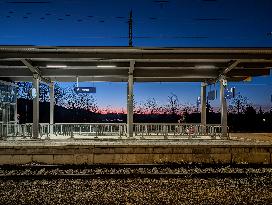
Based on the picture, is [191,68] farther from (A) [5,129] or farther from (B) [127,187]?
(A) [5,129]

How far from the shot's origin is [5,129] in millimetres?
15781

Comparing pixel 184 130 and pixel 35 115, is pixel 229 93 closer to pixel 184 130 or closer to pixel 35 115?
pixel 184 130

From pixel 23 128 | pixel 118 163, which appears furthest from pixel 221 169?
pixel 23 128

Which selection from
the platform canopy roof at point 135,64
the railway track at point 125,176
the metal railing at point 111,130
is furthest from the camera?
the metal railing at point 111,130

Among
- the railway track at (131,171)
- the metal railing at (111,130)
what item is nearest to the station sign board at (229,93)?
the metal railing at (111,130)

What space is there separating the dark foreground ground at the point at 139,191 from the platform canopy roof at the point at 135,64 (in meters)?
5.83

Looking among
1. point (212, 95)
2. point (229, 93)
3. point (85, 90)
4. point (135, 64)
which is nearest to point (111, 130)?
point (85, 90)

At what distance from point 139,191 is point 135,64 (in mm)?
8473

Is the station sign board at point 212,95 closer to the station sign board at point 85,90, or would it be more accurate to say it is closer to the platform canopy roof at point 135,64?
the platform canopy roof at point 135,64

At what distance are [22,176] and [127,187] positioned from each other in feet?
10.6

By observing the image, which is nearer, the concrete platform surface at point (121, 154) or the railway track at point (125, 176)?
the railway track at point (125, 176)

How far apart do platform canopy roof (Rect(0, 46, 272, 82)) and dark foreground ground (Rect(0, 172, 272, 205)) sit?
5827 mm

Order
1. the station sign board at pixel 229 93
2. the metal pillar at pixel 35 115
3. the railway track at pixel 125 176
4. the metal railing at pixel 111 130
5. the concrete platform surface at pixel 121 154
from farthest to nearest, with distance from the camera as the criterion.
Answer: the metal railing at pixel 111 130, the station sign board at pixel 229 93, the metal pillar at pixel 35 115, the concrete platform surface at pixel 121 154, the railway track at pixel 125 176

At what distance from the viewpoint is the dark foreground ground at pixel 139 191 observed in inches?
264
